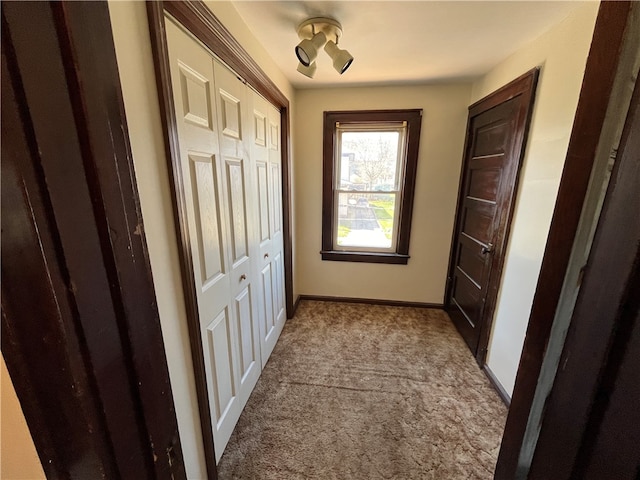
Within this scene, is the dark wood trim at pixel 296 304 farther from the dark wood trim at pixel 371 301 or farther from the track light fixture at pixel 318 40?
the track light fixture at pixel 318 40

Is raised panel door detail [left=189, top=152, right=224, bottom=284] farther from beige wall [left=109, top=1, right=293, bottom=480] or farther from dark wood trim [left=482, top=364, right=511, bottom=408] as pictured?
dark wood trim [left=482, top=364, right=511, bottom=408]

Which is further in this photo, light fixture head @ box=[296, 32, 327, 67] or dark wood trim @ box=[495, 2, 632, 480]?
light fixture head @ box=[296, 32, 327, 67]

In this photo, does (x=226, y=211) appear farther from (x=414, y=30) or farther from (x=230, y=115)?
(x=414, y=30)

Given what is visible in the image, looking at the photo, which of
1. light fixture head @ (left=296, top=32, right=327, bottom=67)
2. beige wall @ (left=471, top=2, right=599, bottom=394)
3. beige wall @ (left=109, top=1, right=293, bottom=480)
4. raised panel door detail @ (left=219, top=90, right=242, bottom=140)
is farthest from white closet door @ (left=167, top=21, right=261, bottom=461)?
beige wall @ (left=471, top=2, right=599, bottom=394)

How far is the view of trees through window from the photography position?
269 centimetres

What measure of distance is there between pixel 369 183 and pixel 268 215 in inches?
49.1

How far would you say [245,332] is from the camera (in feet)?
5.52

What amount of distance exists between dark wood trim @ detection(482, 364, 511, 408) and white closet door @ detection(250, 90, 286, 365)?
1692mm

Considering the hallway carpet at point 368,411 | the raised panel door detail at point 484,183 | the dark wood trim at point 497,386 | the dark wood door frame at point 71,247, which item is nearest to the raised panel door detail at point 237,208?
the dark wood door frame at point 71,247

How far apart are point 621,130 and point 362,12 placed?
1.39 metres

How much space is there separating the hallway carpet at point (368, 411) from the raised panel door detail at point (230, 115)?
1.69 m

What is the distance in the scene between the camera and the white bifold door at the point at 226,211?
104cm

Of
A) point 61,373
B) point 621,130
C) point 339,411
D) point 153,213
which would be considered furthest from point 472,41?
point 339,411

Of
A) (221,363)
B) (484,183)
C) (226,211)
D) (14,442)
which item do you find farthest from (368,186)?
(14,442)
